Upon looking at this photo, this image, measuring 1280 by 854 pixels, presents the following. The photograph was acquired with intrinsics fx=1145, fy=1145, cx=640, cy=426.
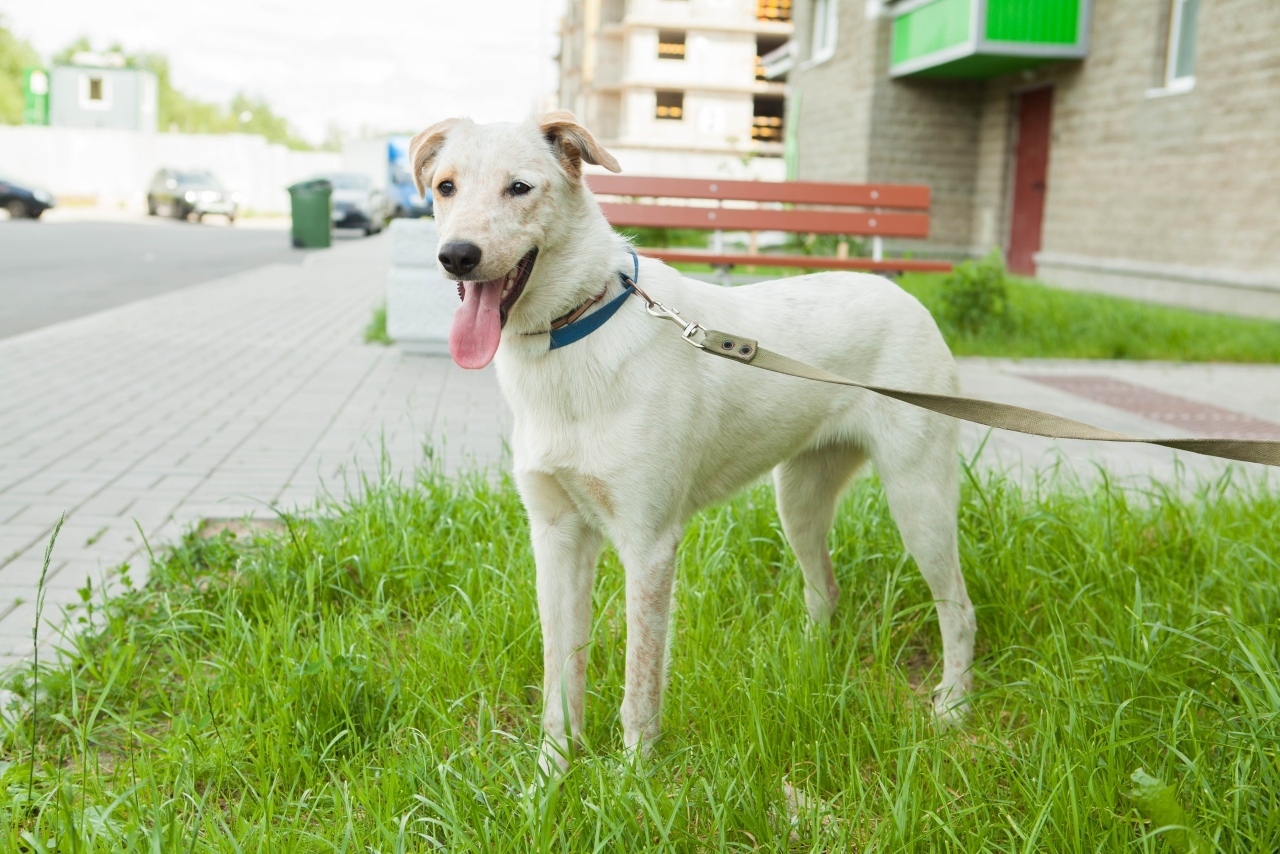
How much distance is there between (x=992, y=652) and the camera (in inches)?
134

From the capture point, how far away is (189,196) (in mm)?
39438

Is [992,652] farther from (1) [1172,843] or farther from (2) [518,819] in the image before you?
(2) [518,819]

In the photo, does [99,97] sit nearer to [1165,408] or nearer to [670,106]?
[670,106]

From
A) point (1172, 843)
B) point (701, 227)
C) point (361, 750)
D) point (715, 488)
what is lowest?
point (361, 750)

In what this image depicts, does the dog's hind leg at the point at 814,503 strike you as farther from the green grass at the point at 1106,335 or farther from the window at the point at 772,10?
the window at the point at 772,10

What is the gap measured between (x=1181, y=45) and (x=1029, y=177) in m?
4.65

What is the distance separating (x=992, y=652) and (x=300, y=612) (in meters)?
2.07

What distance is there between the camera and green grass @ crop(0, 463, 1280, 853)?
2322 mm

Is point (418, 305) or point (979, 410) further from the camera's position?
point (418, 305)

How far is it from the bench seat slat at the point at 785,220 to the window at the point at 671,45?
53219 mm

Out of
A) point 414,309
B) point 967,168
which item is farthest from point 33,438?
point 967,168

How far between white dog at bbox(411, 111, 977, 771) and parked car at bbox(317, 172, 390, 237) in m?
33.8

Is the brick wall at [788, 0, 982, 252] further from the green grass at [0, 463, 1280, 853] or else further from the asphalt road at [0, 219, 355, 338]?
the green grass at [0, 463, 1280, 853]

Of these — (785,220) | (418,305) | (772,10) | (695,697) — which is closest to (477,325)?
(695,697)
